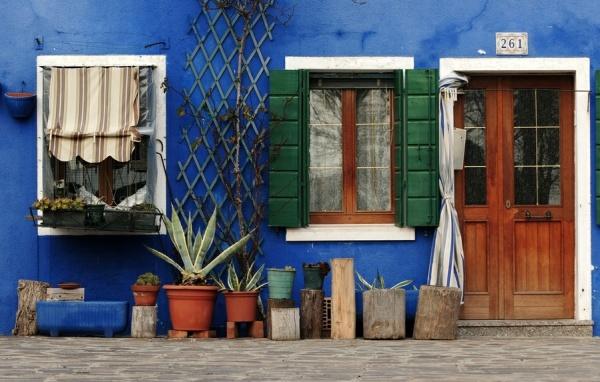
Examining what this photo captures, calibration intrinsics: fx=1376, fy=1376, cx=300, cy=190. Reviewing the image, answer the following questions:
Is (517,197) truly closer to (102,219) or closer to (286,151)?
(286,151)

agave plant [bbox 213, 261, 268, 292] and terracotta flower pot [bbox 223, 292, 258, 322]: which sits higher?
agave plant [bbox 213, 261, 268, 292]

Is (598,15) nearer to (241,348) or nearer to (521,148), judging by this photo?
(521,148)

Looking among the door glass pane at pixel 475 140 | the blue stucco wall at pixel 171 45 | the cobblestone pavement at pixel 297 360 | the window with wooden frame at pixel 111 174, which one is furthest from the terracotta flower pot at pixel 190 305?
the door glass pane at pixel 475 140

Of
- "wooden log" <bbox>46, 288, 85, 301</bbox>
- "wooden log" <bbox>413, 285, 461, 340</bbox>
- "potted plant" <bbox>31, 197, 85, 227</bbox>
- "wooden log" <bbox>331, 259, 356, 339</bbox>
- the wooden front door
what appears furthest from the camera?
the wooden front door

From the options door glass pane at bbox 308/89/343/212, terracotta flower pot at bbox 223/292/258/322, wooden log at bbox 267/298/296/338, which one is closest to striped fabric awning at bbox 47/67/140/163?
terracotta flower pot at bbox 223/292/258/322

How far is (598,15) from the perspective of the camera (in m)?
12.2

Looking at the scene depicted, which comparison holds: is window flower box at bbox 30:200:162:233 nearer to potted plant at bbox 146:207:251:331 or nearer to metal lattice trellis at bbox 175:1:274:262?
potted plant at bbox 146:207:251:331

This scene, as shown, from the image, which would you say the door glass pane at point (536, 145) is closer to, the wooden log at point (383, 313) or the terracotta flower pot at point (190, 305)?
the wooden log at point (383, 313)

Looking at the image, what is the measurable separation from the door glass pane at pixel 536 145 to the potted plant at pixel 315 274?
6.25ft

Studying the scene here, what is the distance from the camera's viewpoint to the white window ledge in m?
12.1

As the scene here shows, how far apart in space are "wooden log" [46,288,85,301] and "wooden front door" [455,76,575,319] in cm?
341

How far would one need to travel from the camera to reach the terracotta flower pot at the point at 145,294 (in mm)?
11633

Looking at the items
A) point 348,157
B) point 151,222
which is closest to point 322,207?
point 348,157

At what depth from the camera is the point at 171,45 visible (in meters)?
12.2
